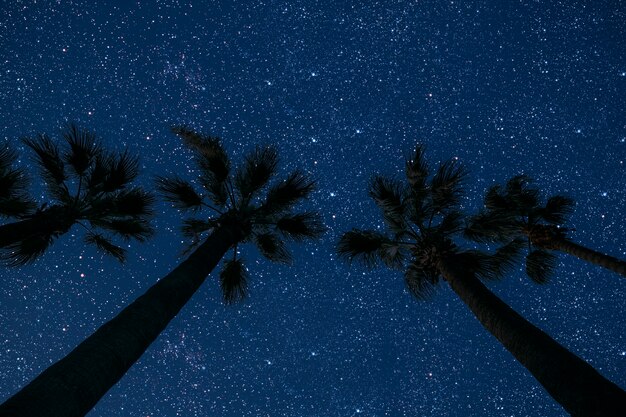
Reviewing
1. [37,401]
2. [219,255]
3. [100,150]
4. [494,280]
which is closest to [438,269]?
[494,280]

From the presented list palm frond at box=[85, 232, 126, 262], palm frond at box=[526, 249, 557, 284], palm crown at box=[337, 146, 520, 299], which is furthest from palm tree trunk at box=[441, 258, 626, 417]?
palm frond at box=[85, 232, 126, 262]

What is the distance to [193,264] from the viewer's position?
5613 mm

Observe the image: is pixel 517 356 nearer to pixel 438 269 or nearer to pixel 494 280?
pixel 438 269

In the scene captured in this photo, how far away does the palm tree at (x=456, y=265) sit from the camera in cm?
315

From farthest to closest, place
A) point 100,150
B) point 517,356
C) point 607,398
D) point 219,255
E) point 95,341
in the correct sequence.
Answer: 1. point 100,150
2. point 219,255
3. point 517,356
4. point 95,341
5. point 607,398

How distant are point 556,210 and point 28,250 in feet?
42.9

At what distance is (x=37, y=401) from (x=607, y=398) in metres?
3.98

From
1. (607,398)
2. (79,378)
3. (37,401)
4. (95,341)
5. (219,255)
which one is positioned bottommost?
(37,401)

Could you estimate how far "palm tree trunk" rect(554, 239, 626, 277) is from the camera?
27.3ft

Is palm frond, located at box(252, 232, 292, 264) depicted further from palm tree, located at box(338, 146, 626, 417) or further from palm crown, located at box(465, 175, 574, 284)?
palm crown, located at box(465, 175, 574, 284)

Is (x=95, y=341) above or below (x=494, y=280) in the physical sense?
below

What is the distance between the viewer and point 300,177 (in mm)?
8586

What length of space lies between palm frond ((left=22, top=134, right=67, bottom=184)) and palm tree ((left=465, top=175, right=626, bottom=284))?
9.49m

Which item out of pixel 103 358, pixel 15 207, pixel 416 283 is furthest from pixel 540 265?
pixel 15 207
